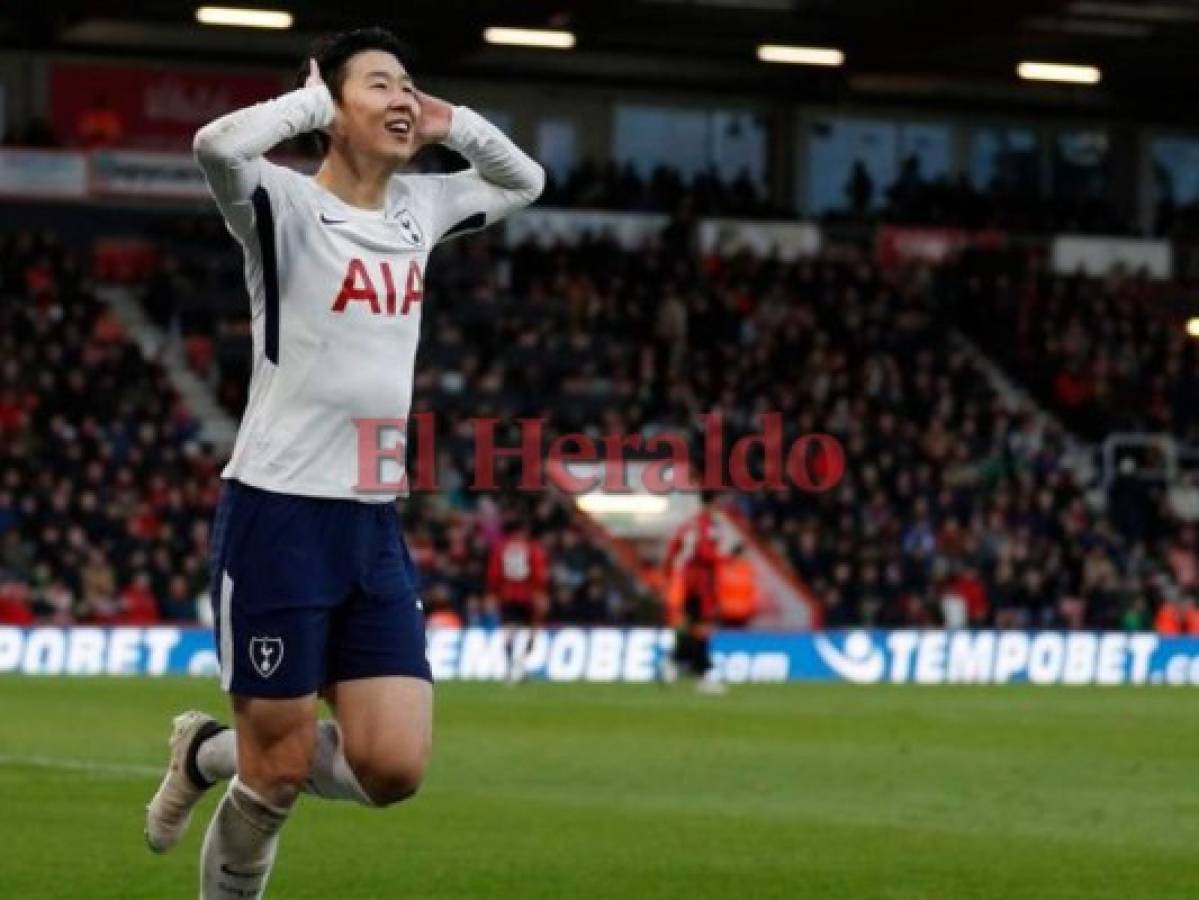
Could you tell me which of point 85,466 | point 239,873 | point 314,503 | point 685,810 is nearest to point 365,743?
point 239,873

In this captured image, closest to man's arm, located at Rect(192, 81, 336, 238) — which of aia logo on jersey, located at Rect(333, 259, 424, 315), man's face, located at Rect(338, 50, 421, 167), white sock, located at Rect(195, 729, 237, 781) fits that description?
man's face, located at Rect(338, 50, 421, 167)

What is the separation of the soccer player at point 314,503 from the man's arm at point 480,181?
0.51 m

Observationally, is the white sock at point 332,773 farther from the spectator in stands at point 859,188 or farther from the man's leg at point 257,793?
the spectator in stands at point 859,188

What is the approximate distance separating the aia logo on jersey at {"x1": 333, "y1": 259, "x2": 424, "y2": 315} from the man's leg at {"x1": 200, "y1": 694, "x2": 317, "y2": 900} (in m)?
1.00

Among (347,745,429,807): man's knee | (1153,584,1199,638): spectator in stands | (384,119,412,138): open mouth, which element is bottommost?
(1153,584,1199,638): spectator in stands

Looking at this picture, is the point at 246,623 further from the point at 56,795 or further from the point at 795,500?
the point at 795,500

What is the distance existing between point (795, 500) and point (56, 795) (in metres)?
23.8

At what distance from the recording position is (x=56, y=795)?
44.2ft

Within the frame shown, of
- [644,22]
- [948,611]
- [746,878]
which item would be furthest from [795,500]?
[746,878]

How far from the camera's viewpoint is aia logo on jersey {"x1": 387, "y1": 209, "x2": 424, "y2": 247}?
765 centimetres

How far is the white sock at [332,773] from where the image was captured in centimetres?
750

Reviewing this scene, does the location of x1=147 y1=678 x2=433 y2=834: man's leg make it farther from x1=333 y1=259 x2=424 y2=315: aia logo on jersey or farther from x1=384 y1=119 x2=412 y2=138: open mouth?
x1=384 y1=119 x2=412 y2=138: open mouth

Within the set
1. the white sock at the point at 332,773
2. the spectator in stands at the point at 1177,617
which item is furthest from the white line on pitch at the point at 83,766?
the spectator in stands at the point at 1177,617

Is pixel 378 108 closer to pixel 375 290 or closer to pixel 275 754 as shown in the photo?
pixel 375 290
